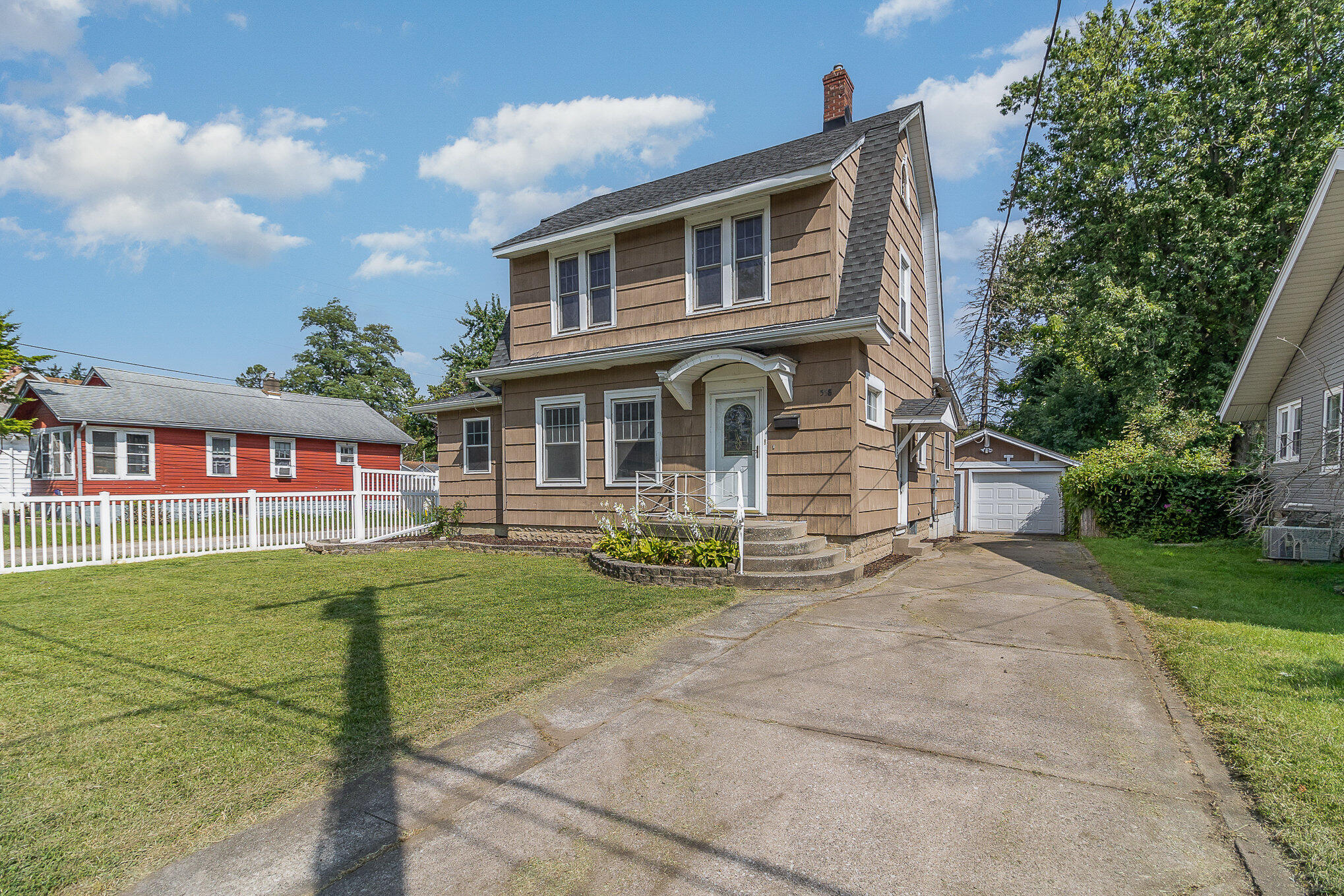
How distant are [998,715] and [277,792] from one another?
13.1ft

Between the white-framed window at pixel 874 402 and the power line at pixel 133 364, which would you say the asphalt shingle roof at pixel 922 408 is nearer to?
the white-framed window at pixel 874 402

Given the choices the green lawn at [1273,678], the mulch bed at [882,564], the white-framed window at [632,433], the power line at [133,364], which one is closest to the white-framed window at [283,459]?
the power line at [133,364]

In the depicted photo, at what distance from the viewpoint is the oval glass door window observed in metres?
9.95

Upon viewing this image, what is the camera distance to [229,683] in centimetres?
430

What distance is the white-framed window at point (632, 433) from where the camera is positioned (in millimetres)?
10750

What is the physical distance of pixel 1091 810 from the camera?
272cm

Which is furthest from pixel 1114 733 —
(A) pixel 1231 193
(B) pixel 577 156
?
(A) pixel 1231 193

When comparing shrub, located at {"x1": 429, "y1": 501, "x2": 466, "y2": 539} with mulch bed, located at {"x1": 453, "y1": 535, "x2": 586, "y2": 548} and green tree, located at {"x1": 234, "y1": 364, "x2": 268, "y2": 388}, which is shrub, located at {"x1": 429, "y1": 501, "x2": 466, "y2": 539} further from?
green tree, located at {"x1": 234, "y1": 364, "x2": 268, "y2": 388}

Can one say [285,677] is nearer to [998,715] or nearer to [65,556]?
[998,715]

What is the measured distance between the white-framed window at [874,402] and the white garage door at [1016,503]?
12.1m

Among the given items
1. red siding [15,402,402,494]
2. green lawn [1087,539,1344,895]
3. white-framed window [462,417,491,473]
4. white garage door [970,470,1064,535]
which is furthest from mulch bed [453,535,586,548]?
white garage door [970,470,1064,535]

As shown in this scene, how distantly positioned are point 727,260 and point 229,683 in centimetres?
866

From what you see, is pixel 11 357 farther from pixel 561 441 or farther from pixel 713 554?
pixel 713 554

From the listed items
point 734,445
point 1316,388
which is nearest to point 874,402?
point 734,445
